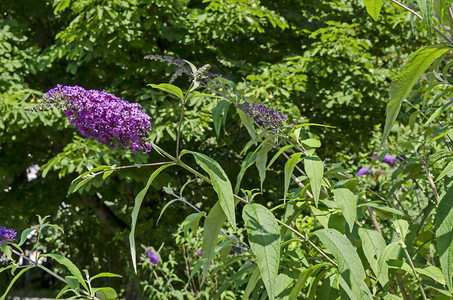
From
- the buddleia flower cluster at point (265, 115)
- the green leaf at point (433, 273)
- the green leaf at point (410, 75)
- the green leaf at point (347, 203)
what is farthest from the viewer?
the buddleia flower cluster at point (265, 115)

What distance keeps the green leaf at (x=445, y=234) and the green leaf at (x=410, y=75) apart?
0.29 meters

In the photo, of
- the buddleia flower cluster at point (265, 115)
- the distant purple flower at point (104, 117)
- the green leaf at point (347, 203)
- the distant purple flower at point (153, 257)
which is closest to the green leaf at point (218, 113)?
the buddleia flower cluster at point (265, 115)

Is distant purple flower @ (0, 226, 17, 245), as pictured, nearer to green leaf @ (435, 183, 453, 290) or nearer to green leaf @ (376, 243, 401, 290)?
green leaf @ (376, 243, 401, 290)

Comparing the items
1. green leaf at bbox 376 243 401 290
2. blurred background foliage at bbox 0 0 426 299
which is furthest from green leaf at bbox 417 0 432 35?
blurred background foliage at bbox 0 0 426 299

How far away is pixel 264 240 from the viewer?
3.81 feet

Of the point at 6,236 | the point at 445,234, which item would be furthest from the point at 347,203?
the point at 6,236

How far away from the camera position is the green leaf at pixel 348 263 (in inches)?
48.2

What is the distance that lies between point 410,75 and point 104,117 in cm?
75

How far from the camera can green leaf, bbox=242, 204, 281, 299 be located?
3.63 ft

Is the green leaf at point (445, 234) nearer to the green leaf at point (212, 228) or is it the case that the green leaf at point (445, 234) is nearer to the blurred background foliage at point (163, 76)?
the green leaf at point (212, 228)

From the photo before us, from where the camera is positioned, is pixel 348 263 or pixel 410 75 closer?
pixel 410 75

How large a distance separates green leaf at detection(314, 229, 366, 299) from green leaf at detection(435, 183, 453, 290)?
0.66 feet

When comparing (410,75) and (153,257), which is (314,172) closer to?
(410,75)

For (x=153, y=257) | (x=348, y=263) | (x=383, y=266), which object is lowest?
(x=153, y=257)
